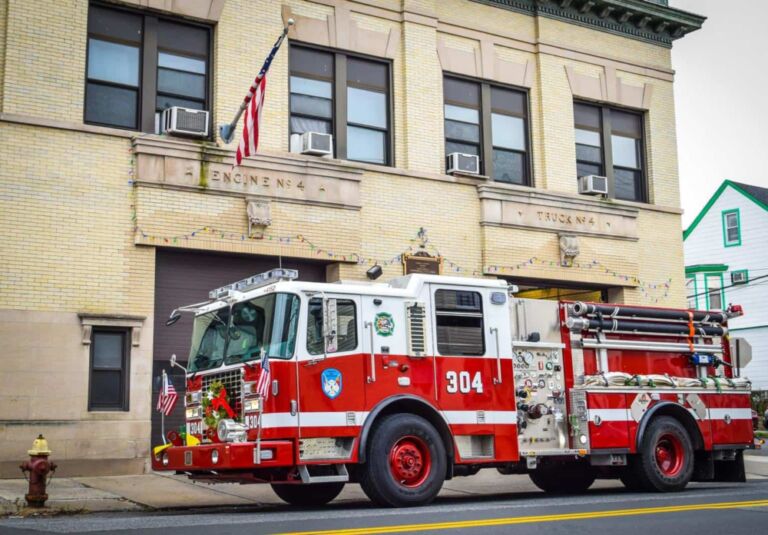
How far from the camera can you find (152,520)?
36.3 feet

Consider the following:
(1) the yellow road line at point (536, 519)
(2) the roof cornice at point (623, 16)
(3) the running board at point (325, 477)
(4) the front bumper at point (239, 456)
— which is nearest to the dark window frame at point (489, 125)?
(2) the roof cornice at point (623, 16)

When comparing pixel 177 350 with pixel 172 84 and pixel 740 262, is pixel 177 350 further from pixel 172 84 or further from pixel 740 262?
pixel 740 262

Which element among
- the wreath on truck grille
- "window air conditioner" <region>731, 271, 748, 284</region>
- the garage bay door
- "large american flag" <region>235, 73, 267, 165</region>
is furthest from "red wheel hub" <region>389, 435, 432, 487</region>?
"window air conditioner" <region>731, 271, 748, 284</region>

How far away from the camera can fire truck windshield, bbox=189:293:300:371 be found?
39.8ft

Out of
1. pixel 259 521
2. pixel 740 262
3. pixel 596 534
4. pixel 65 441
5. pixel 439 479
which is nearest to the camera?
pixel 596 534

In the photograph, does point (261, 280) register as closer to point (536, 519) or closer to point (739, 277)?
point (536, 519)

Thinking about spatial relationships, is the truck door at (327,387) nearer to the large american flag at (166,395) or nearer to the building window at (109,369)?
the large american flag at (166,395)

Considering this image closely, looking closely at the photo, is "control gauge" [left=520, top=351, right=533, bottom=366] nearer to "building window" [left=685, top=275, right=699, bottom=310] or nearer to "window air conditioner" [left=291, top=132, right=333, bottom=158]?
"window air conditioner" [left=291, top=132, right=333, bottom=158]

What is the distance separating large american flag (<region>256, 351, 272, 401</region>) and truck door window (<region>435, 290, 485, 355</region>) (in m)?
2.44

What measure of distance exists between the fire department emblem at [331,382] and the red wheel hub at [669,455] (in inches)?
204

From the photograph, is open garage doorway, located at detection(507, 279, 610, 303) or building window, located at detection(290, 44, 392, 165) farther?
open garage doorway, located at detection(507, 279, 610, 303)

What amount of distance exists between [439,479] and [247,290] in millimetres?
3275

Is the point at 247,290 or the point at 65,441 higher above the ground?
the point at 247,290

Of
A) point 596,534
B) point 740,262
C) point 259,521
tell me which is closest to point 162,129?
point 259,521
